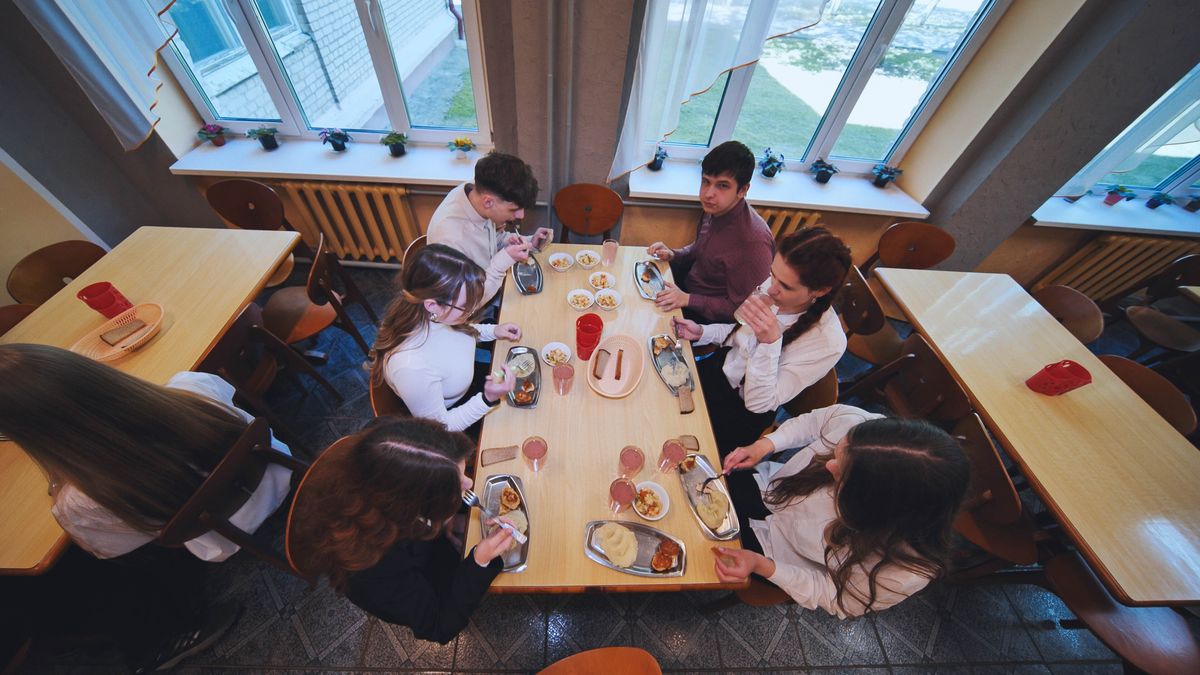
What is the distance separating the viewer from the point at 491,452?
1478 mm

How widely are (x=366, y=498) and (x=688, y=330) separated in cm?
150

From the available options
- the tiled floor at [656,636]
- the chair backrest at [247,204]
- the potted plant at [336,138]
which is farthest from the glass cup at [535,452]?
the potted plant at [336,138]

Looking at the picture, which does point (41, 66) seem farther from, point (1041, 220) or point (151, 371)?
point (1041, 220)

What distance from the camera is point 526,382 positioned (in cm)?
170

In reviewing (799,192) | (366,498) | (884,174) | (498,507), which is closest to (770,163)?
(799,192)

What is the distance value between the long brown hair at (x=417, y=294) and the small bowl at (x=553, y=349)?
0.46 meters

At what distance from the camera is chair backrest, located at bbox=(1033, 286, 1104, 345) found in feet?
7.61

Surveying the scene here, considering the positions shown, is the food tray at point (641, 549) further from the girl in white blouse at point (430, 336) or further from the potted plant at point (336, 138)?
the potted plant at point (336, 138)

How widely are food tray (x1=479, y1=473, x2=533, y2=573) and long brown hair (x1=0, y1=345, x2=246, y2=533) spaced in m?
0.95

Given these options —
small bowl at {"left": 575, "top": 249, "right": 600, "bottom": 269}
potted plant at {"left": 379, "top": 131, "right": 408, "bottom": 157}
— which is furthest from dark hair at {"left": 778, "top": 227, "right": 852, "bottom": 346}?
potted plant at {"left": 379, "top": 131, "right": 408, "bottom": 157}

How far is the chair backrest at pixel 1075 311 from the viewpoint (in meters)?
2.32

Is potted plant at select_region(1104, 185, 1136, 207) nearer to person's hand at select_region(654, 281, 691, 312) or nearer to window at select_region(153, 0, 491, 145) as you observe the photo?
person's hand at select_region(654, 281, 691, 312)

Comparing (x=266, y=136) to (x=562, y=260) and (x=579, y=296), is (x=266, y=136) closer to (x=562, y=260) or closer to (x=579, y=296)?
(x=562, y=260)

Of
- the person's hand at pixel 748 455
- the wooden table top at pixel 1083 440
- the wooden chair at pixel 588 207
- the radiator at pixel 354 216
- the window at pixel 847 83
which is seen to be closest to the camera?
the wooden table top at pixel 1083 440
